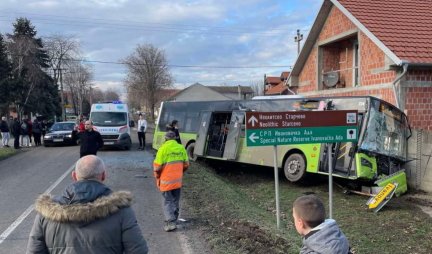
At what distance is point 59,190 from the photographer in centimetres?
1066

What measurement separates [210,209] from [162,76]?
7851 cm

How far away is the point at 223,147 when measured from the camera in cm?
1574

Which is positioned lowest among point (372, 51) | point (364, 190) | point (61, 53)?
point (364, 190)

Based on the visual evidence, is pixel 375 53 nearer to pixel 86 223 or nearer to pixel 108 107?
pixel 108 107

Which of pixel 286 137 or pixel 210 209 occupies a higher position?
pixel 286 137

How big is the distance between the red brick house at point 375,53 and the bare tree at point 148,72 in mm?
64237

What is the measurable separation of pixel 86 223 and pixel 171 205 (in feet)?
14.4

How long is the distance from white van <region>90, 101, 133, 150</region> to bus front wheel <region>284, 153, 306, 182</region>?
10.3 metres

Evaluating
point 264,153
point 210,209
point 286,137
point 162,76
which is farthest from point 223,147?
point 162,76

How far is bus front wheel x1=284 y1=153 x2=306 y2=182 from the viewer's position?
12.7 meters

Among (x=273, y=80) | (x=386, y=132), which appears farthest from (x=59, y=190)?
(x=273, y=80)

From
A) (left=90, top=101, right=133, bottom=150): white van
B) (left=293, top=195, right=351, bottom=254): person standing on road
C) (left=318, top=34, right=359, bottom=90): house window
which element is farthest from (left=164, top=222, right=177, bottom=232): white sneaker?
(left=90, top=101, right=133, bottom=150): white van

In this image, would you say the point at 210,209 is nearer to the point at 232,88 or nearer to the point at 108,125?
the point at 108,125

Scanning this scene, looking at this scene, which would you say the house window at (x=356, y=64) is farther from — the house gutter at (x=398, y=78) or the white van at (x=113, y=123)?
the white van at (x=113, y=123)
